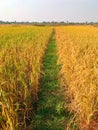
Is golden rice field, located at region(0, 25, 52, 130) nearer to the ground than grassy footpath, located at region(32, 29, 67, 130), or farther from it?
farther from it

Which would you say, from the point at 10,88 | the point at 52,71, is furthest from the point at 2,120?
the point at 52,71

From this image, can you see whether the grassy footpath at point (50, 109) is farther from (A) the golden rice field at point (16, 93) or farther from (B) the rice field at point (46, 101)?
(A) the golden rice field at point (16, 93)

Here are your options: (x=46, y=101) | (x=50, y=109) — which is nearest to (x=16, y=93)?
(x=50, y=109)

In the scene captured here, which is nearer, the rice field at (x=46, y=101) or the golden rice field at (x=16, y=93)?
the golden rice field at (x=16, y=93)

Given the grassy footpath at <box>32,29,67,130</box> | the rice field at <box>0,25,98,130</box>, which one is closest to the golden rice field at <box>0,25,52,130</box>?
the rice field at <box>0,25,98,130</box>

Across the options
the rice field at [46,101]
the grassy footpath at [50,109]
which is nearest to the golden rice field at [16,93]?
the rice field at [46,101]

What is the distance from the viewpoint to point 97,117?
4.03 meters

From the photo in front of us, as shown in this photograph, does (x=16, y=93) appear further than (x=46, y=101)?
No

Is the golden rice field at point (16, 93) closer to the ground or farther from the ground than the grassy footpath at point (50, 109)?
farther from the ground

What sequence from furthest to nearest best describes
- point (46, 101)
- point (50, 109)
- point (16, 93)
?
point (46, 101), point (50, 109), point (16, 93)

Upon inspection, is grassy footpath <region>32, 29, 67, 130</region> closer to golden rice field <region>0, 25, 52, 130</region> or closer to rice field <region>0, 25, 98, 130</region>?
rice field <region>0, 25, 98, 130</region>

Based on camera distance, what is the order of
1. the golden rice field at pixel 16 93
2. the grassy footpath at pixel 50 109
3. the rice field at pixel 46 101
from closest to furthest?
the golden rice field at pixel 16 93 < the rice field at pixel 46 101 < the grassy footpath at pixel 50 109

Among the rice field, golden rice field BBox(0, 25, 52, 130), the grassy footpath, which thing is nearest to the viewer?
golden rice field BBox(0, 25, 52, 130)

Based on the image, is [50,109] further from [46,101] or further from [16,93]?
[16,93]
